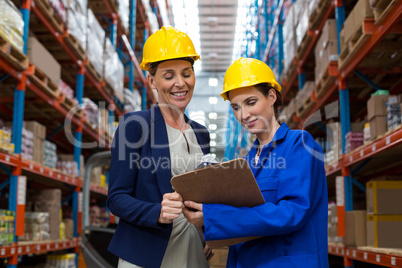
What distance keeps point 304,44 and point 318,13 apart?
98 cm

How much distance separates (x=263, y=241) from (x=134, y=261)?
57 cm

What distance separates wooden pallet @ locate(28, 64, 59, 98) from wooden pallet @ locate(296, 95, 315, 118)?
384 cm

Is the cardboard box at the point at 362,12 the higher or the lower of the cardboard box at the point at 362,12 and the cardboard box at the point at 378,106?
the higher

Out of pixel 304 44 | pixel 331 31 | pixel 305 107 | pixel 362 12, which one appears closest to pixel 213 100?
pixel 304 44

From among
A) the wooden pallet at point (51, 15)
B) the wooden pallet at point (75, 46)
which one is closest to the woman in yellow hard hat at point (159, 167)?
the wooden pallet at point (51, 15)

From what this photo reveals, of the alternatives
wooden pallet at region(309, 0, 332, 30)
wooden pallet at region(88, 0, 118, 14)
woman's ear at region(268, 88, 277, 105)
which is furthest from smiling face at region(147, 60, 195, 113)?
wooden pallet at region(88, 0, 118, 14)

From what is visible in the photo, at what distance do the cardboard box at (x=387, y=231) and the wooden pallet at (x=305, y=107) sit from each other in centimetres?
268

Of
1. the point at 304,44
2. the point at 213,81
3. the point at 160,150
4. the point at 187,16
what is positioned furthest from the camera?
the point at 213,81

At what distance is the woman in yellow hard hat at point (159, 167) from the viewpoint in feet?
6.05

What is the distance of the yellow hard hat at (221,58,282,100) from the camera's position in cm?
213

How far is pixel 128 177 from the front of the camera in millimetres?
1924

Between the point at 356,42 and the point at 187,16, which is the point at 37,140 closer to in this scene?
the point at 356,42

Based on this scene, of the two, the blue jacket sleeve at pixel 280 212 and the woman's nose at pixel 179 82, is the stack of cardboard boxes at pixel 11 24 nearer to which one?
the woman's nose at pixel 179 82

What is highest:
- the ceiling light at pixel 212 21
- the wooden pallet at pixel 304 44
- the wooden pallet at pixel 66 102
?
the ceiling light at pixel 212 21
